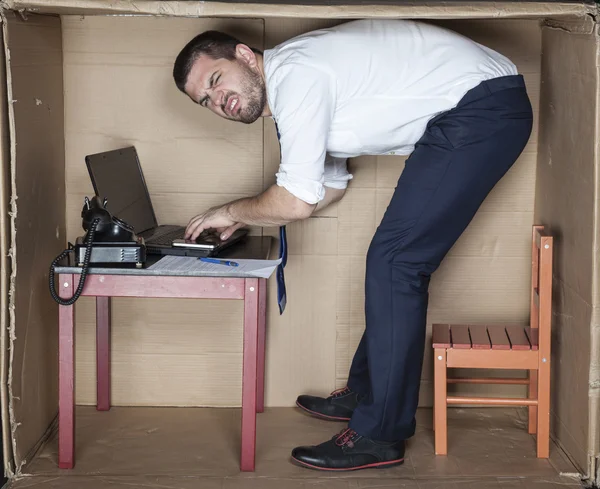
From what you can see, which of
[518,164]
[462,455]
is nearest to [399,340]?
[462,455]

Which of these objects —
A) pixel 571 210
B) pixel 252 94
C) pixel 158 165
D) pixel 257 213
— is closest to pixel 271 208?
pixel 257 213

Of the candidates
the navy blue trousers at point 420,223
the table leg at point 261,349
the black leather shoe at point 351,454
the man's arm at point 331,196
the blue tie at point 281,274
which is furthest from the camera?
the table leg at point 261,349

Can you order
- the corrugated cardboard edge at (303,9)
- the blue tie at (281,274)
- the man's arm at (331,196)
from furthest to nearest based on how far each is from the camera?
the man's arm at (331,196)
the blue tie at (281,274)
the corrugated cardboard edge at (303,9)

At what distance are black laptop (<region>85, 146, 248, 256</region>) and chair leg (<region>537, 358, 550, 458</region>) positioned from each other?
0.93 m

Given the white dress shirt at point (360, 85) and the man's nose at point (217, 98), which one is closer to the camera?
the white dress shirt at point (360, 85)

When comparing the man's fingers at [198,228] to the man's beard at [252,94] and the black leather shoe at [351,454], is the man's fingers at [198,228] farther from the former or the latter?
the black leather shoe at [351,454]

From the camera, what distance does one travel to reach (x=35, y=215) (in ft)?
7.63

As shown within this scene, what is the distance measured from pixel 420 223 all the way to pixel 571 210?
43cm

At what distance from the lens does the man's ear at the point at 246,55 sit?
2.17 m

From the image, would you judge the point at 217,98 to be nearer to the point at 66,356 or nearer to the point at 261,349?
the point at 66,356

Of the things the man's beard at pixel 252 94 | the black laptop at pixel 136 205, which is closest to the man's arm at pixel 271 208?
the black laptop at pixel 136 205

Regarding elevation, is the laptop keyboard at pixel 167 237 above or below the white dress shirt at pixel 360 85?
below

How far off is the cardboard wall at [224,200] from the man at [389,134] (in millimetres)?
361

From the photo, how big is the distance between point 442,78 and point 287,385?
1121 mm
